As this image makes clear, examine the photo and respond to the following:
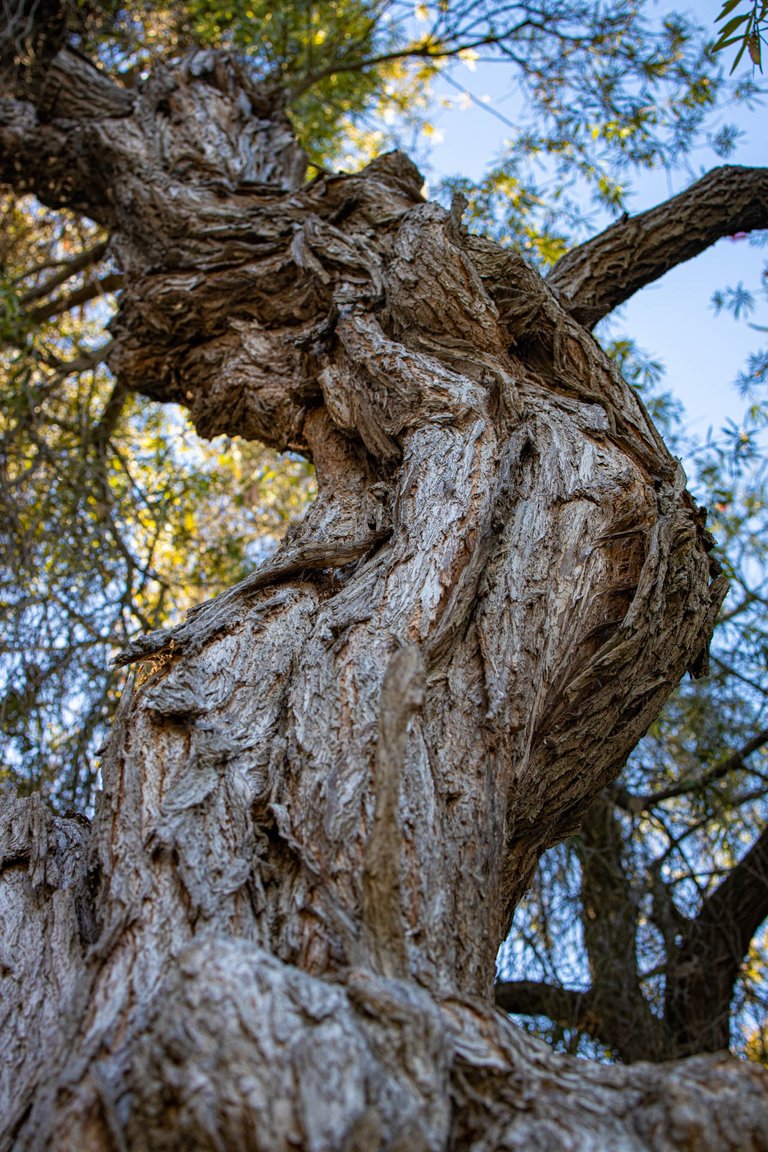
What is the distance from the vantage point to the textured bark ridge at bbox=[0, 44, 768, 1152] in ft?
3.79

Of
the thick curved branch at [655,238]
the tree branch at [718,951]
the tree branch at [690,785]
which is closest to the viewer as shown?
the thick curved branch at [655,238]

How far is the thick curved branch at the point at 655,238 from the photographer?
10.7ft

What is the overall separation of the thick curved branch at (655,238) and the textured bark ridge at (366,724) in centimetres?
52

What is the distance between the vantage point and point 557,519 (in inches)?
85.9

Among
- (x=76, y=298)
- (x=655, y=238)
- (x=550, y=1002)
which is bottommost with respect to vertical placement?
(x=550, y=1002)

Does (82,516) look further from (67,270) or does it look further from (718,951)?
(718,951)

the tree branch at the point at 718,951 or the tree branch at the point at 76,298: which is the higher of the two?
the tree branch at the point at 76,298

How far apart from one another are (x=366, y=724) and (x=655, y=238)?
7.65ft

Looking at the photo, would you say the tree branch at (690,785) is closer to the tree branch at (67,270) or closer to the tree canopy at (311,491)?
the tree canopy at (311,491)

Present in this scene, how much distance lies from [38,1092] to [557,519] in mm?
A: 1487

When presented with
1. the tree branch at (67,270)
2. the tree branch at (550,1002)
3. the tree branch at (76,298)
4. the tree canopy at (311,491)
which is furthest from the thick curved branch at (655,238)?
the tree branch at (67,270)

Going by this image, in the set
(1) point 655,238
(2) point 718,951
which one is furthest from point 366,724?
(2) point 718,951

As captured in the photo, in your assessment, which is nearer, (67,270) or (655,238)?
(655,238)

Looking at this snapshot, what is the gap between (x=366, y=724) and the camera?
5.57ft
